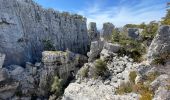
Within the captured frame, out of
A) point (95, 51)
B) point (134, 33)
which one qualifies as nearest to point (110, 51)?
point (95, 51)

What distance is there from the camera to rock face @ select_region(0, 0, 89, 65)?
5409 centimetres

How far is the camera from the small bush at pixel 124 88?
29391 mm

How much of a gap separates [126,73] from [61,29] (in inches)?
1561

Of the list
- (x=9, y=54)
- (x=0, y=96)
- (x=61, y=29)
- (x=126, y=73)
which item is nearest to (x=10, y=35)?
(x=9, y=54)

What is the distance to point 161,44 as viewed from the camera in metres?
29.8

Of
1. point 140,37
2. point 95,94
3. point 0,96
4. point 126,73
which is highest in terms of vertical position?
point 140,37

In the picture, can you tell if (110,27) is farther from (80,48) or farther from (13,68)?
(13,68)

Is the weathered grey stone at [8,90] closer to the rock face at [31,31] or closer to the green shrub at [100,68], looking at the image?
the rock face at [31,31]

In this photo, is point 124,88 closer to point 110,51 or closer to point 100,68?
point 100,68

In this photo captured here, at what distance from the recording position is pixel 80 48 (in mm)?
77625

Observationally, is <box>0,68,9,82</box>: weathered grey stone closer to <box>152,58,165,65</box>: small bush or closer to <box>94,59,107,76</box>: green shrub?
<box>94,59,107,76</box>: green shrub

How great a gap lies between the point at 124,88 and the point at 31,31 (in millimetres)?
34899

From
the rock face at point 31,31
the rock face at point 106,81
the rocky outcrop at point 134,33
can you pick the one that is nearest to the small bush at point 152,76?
the rock face at point 106,81

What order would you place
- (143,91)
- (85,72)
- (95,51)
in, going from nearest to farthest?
1. (143,91)
2. (85,72)
3. (95,51)
